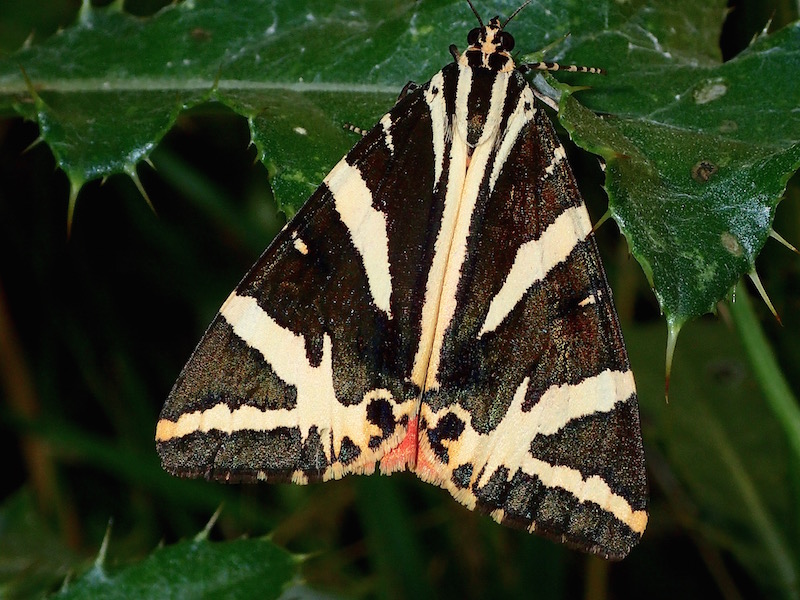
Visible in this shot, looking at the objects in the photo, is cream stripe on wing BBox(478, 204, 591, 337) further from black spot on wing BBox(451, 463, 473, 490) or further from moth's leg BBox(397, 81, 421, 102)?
moth's leg BBox(397, 81, 421, 102)

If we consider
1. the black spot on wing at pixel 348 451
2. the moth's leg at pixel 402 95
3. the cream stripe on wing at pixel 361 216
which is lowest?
the black spot on wing at pixel 348 451

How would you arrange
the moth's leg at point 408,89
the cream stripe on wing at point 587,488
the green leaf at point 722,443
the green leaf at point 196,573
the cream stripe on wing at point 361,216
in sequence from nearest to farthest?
the cream stripe on wing at point 587,488 → the cream stripe on wing at point 361,216 → the moth's leg at point 408,89 → the green leaf at point 196,573 → the green leaf at point 722,443

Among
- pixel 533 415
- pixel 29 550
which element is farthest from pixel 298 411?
pixel 29 550

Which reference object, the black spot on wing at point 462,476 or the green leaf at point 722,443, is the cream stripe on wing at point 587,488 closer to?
the black spot on wing at point 462,476

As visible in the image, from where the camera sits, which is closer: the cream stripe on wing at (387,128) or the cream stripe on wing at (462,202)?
the cream stripe on wing at (462,202)

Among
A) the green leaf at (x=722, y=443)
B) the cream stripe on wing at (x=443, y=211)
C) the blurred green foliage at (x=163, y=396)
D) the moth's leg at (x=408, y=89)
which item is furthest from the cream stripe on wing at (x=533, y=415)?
the green leaf at (x=722, y=443)

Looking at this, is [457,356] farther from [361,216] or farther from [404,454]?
[361,216]

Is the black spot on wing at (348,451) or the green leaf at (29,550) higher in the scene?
the black spot on wing at (348,451)

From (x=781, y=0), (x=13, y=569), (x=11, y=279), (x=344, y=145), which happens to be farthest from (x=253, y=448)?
(x=11, y=279)
